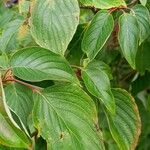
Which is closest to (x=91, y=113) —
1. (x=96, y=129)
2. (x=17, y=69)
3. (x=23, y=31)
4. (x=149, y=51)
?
(x=96, y=129)

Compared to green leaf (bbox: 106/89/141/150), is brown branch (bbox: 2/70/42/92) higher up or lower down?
higher up

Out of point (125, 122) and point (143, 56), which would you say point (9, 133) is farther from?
point (143, 56)

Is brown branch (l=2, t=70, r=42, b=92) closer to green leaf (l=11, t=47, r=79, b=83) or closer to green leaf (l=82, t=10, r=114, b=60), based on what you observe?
green leaf (l=11, t=47, r=79, b=83)

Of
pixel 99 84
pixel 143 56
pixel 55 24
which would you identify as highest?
pixel 55 24

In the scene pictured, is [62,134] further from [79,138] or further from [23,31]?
[23,31]

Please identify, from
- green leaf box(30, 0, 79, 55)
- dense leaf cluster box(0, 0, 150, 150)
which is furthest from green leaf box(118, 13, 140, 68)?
green leaf box(30, 0, 79, 55)

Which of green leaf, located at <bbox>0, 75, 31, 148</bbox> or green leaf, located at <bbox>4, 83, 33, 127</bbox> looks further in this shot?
green leaf, located at <bbox>4, 83, 33, 127</bbox>

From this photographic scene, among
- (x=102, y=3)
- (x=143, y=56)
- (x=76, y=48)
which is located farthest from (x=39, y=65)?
(x=143, y=56)
